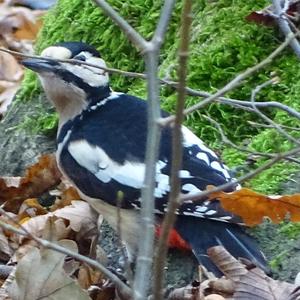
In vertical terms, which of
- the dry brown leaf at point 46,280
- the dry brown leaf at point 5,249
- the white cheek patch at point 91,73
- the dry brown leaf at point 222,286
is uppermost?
the white cheek patch at point 91,73

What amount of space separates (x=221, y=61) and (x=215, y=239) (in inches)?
53.6

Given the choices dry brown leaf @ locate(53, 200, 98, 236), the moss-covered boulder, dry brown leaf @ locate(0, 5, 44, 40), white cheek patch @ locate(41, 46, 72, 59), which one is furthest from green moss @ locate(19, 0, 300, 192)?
dry brown leaf @ locate(0, 5, 44, 40)

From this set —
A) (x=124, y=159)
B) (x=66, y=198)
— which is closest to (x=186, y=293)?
(x=124, y=159)

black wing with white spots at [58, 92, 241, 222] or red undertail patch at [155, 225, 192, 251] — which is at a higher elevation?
black wing with white spots at [58, 92, 241, 222]

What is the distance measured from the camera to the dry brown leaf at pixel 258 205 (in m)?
3.08

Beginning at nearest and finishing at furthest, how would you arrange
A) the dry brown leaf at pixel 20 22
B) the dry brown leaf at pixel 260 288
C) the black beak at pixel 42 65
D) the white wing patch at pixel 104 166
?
the dry brown leaf at pixel 260 288 < the white wing patch at pixel 104 166 < the black beak at pixel 42 65 < the dry brown leaf at pixel 20 22

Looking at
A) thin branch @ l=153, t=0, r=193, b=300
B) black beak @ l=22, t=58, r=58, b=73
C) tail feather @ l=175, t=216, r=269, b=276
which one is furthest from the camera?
black beak @ l=22, t=58, r=58, b=73

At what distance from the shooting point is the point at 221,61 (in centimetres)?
458

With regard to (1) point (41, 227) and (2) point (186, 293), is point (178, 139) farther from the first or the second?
(1) point (41, 227)

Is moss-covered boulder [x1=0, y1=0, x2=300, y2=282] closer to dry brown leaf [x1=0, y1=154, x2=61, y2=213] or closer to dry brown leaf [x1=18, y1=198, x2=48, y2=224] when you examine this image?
dry brown leaf [x1=0, y1=154, x2=61, y2=213]

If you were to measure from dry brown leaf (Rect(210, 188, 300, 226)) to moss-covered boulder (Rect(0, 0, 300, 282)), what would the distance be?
2.36 ft

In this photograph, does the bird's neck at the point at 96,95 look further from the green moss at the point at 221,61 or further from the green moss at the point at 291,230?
the green moss at the point at 291,230

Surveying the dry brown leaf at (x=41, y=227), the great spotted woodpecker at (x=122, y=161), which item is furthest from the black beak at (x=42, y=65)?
the dry brown leaf at (x=41, y=227)

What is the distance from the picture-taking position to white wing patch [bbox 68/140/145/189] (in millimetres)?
3637
